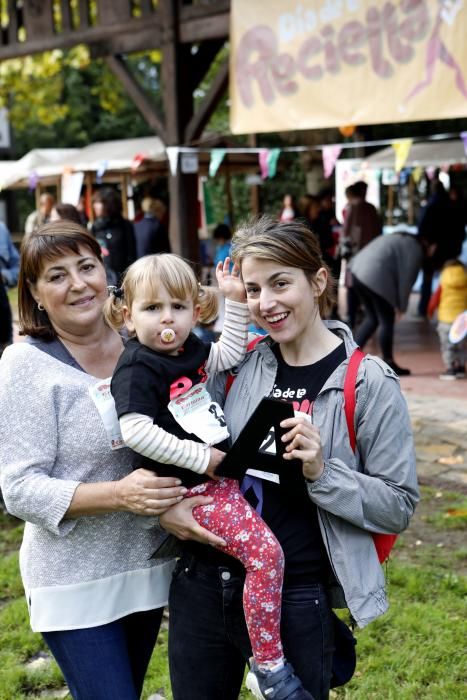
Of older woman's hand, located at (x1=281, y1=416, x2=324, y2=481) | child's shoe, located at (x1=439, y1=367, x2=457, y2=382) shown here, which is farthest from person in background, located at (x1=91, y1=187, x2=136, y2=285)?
older woman's hand, located at (x1=281, y1=416, x2=324, y2=481)

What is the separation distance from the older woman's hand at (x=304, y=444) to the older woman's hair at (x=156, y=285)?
0.46m

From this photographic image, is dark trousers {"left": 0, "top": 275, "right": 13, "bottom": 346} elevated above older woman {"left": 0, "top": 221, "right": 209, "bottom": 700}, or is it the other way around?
older woman {"left": 0, "top": 221, "right": 209, "bottom": 700}

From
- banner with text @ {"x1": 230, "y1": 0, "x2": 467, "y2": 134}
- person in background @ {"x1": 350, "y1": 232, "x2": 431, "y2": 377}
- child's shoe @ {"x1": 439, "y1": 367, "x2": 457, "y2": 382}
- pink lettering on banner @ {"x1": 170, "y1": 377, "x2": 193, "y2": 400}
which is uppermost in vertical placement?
banner with text @ {"x1": 230, "y1": 0, "x2": 467, "y2": 134}

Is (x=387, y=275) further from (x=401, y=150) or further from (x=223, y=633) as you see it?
(x=223, y=633)

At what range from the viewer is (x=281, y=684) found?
1.95 meters

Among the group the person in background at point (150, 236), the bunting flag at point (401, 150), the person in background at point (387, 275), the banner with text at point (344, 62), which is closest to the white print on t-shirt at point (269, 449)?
the banner with text at point (344, 62)

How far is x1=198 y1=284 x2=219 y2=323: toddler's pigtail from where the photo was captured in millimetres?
2207

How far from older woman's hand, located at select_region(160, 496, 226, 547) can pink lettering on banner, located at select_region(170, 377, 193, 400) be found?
0.86 feet

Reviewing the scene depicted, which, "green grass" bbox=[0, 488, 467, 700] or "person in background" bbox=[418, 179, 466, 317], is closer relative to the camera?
"green grass" bbox=[0, 488, 467, 700]

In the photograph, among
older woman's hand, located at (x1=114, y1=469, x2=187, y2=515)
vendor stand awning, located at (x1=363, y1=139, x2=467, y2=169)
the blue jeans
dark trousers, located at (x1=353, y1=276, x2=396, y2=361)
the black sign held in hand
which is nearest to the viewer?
the black sign held in hand

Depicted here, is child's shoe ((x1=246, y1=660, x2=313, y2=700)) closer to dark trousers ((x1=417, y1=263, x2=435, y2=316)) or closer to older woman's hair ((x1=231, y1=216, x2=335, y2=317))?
older woman's hair ((x1=231, y1=216, x2=335, y2=317))

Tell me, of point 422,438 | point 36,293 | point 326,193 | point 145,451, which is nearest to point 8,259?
point 422,438

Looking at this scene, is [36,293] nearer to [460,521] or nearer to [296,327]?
[296,327]

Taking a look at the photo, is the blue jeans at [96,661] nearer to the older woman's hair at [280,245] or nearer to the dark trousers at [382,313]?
the older woman's hair at [280,245]
